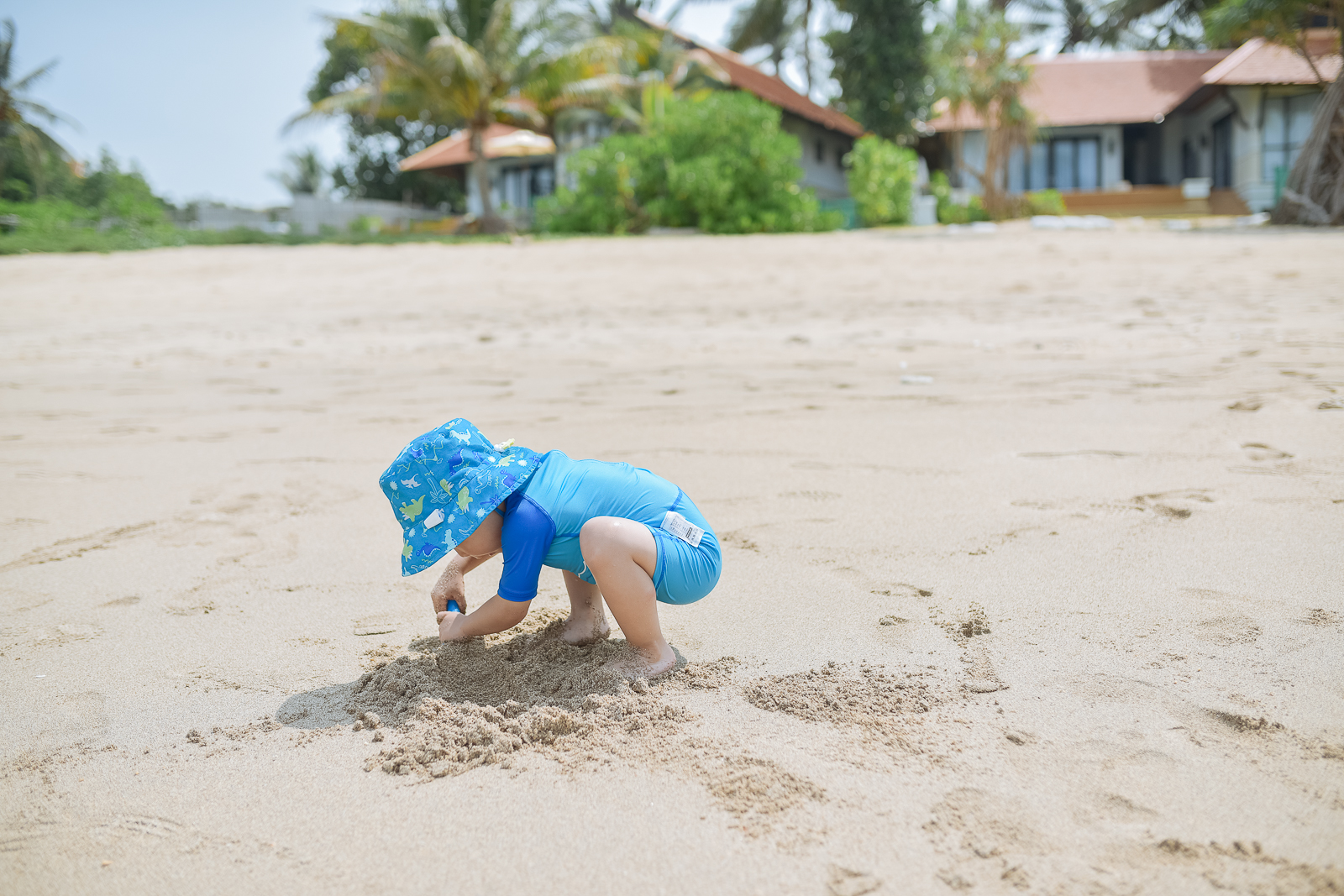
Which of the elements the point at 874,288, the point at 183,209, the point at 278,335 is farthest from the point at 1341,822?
the point at 183,209

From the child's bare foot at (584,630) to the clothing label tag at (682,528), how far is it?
0.37 metres

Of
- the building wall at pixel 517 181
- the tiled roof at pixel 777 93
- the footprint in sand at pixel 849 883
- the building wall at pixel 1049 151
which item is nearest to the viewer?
the footprint in sand at pixel 849 883

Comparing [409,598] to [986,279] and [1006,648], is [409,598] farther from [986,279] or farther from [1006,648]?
[986,279]

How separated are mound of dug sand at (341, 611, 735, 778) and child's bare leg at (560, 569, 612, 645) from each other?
27mm

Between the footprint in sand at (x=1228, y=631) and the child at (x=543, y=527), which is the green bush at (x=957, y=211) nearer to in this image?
the footprint in sand at (x=1228, y=631)

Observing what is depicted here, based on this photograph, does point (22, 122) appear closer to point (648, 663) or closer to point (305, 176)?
point (305, 176)

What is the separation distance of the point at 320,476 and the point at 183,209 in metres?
22.4

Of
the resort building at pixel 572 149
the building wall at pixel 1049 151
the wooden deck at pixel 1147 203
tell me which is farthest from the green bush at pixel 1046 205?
the resort building at pixel 572 149

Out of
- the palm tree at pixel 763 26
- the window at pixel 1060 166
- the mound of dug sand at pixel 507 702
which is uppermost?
the palm tree at pixel 763 26

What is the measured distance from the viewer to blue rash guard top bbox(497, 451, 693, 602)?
2174 mm

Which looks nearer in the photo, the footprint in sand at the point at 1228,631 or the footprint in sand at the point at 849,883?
the footprint in sand at the point at 849,883

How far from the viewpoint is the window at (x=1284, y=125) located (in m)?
18.4

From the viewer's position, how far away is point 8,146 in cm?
2627

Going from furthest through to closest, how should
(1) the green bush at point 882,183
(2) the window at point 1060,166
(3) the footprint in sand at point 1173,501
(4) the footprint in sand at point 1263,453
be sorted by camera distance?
(2) the window at point 1060,166
(1) the green bush at point 882,183
(4) the footprint in sand at point 1263,453
(3) the footprint in sand at point 1173,501
